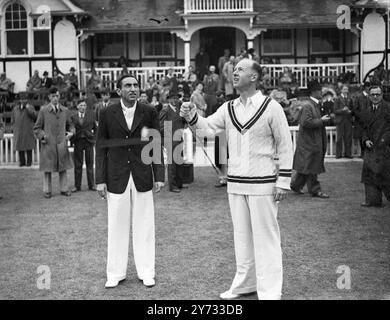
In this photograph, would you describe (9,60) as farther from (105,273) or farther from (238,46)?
(105,273)

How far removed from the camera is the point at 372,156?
1112 centimetres

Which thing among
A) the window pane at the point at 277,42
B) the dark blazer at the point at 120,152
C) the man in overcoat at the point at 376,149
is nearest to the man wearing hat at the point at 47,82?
the window pane at the point at 277,42

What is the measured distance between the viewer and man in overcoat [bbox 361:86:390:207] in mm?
10922

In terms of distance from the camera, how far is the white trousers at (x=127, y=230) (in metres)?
6.89

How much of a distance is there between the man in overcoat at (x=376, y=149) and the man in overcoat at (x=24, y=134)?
10.3m

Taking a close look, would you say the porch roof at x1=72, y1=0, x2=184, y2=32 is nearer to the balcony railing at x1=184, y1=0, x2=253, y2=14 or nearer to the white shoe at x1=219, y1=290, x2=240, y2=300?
the balcony railing at x1=184, y1=0, x2=253, y2=14

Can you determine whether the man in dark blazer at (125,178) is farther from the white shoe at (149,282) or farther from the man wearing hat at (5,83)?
the man wearing hat at (5,83)

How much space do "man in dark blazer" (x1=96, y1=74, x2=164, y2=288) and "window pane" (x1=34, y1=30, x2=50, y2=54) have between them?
69.8 feet

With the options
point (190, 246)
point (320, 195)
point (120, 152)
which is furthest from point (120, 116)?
point (320, 195)

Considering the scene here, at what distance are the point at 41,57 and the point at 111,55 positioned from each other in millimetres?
3033

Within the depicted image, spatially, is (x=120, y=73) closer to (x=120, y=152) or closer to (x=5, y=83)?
(x=5, y=83)

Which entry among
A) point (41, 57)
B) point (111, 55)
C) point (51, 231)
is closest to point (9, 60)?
point (41, 57)

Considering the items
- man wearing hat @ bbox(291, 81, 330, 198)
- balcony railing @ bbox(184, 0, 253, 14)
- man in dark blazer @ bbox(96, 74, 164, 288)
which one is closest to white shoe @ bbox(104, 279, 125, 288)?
man in dark blazer @ bbox(96, 74, 164, 288)

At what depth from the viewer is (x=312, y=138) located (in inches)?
479
